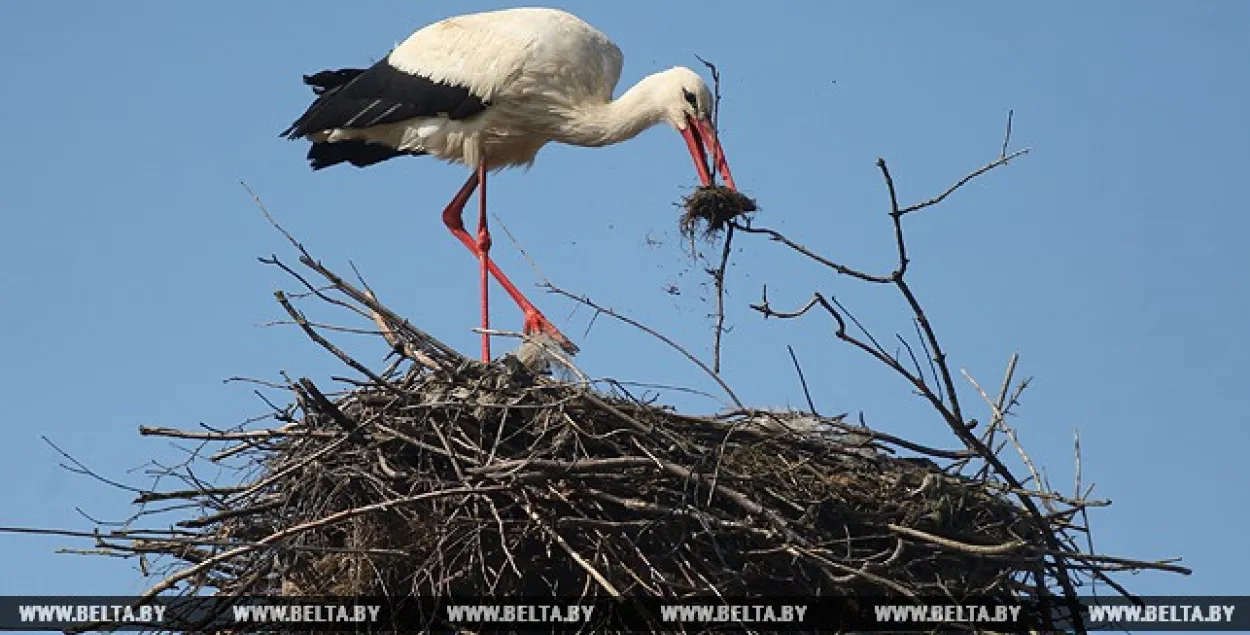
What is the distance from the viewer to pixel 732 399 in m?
7.74

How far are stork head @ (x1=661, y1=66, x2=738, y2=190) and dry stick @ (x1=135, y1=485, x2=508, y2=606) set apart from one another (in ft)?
11.4

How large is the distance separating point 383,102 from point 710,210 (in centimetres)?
241

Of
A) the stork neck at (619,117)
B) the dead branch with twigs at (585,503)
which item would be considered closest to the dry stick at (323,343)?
the dead branch with twigs at (585,503)

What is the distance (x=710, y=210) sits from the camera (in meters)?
8.84

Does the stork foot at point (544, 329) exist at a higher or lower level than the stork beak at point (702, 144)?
lower

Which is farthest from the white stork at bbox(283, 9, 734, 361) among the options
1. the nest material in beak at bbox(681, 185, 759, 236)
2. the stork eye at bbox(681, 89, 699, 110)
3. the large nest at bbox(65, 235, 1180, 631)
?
the large nest at bbox(65, 235, 1180, 631)

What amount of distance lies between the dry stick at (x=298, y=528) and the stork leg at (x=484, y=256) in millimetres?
2297

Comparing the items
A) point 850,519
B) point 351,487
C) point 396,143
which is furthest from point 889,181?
point 396,143

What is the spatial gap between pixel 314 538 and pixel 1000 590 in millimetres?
2357

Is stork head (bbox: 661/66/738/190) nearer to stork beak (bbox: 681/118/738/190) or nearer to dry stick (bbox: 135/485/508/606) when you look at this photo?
stork beak (bbox: 681/118/738/190)

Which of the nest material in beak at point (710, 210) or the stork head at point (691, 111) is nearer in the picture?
the nest material in beak at point (710, 210)

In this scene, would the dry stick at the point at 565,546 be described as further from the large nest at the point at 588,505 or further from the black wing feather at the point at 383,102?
the black wing feather at the point at 383,102

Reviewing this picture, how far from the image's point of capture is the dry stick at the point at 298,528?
6.87 metres

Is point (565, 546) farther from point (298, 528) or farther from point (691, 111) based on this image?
point (691, 111)
